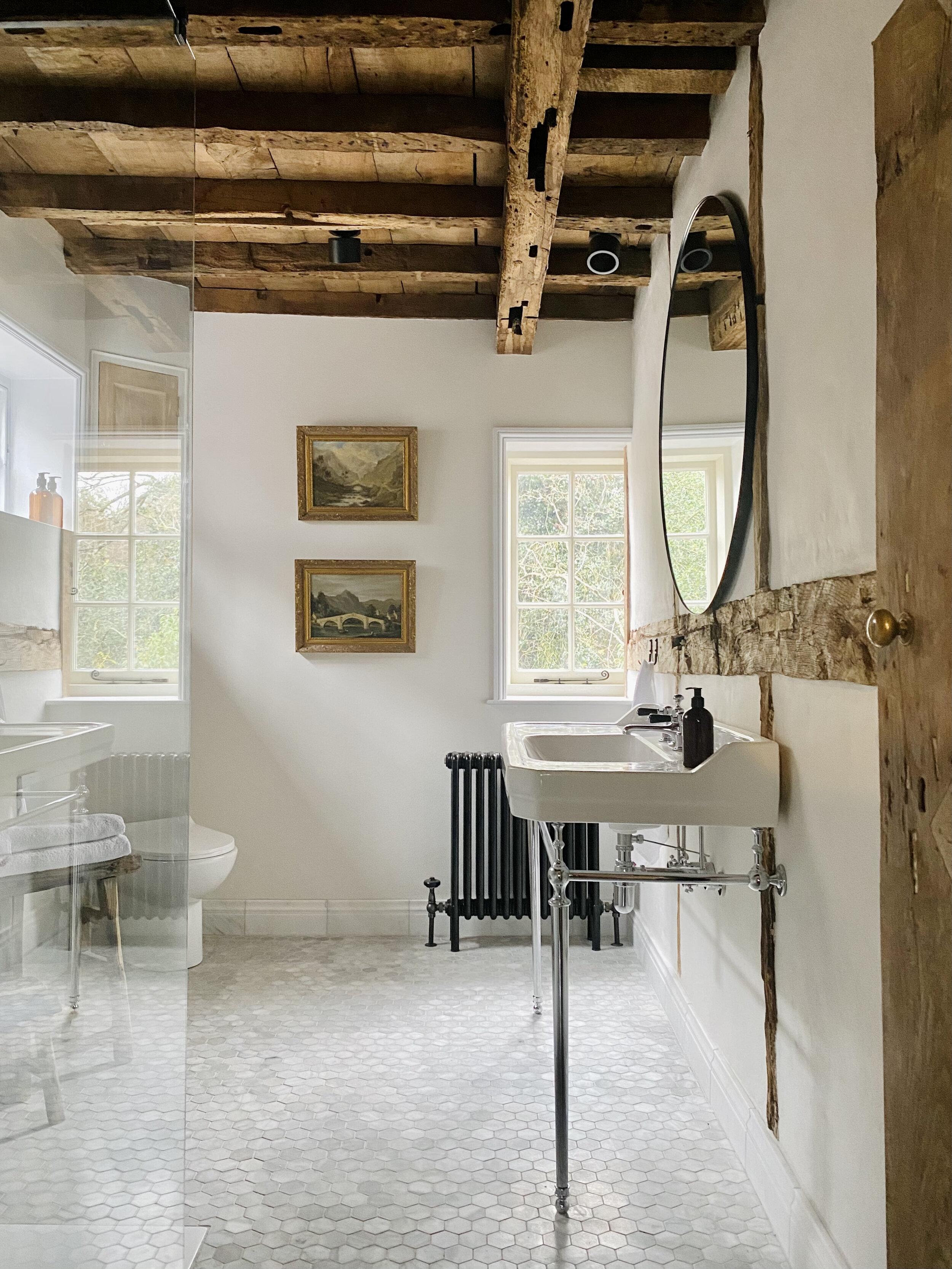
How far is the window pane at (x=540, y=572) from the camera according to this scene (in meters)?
3.58

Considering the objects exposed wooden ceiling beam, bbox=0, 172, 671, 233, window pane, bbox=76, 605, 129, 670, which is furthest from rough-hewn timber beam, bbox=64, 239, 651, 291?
window pane, bbox=76, 605, 129, 670

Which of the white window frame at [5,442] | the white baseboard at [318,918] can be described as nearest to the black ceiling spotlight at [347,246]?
the white window frame at [5,442]

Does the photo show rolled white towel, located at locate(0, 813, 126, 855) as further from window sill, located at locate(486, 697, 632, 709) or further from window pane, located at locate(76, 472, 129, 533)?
window sill, located at locate(486, 697, 632, 709)

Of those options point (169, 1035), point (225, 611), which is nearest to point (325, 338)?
point (225, 611)

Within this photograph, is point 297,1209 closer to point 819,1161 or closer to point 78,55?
point 819,1161

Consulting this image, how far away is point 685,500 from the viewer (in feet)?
7.79

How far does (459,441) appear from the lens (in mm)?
3488

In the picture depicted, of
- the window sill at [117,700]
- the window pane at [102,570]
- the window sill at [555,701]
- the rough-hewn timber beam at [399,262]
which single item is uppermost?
the rough-hewn timber beam at [399,262]

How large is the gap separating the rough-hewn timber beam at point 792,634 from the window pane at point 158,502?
1060 mm

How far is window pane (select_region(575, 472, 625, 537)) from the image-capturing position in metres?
3.60

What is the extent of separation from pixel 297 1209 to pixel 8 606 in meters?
1.33

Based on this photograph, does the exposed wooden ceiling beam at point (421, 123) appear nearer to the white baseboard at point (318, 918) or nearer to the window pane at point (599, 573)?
the window pane at point (599, 573)

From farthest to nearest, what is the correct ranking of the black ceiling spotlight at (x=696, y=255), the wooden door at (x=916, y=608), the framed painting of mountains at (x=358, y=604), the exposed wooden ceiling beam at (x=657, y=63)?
the framed painting of mountains at (x=358, y=604)
the black ceiling spotlight at (x=696, y=255)
the exposed wooden ceiling beam at (x=657, y=63)
the wooden door at (x=916, y=608)

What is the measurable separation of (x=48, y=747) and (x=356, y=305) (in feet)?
8.87
